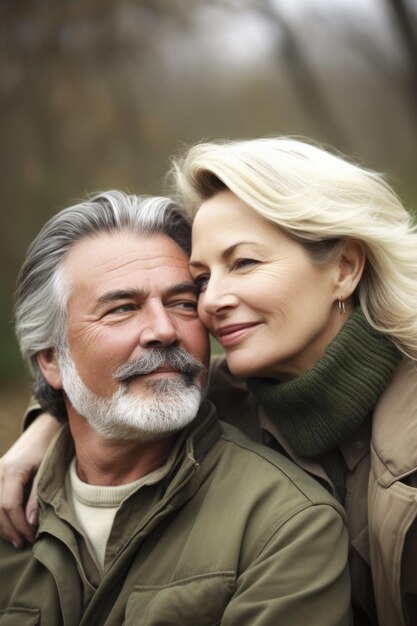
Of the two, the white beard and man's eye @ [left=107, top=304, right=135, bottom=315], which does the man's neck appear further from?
man's eye @ [left=107, top=304, right=135, bottom=315]

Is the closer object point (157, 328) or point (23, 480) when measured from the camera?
point (157, 328)

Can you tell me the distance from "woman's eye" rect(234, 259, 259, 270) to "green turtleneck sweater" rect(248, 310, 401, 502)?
400mm

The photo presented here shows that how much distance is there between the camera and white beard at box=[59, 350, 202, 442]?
2762 mm

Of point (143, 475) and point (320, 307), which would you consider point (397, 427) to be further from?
point (143, 475)

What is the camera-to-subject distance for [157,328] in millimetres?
2822

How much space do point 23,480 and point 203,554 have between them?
3.22 ft

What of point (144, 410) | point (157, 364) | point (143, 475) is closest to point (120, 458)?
point (143, 475)

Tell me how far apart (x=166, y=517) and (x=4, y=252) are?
6.51 metres

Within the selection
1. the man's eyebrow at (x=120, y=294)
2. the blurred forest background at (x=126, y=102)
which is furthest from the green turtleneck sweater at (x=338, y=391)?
the blurred forest background at (x=126, y=102)

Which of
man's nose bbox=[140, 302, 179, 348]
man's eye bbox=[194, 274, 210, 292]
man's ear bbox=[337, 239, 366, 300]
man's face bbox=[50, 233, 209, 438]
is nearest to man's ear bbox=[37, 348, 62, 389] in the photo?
man's face bbox=[50, 233, 209, 438]

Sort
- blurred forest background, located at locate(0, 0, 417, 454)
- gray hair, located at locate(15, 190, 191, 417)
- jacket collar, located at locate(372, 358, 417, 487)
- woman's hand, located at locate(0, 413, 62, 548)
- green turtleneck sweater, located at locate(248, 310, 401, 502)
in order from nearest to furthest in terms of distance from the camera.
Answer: jacket collar, located at locate(372, 358, 417, 487) → green turtleneck sweater, located at locate(248, 310, 401, 502) → woman's hand, located at locate(0, 413, 62, 548) → gray hair, located at locate(15, 190, 191, 417) → blurred forest background, located at locate(0, 0, 417, 454)

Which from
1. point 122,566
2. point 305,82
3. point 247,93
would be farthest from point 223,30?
point 122,566

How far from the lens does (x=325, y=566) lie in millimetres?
2420

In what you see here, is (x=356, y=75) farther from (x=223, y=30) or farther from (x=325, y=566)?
(x=325, y=566)
